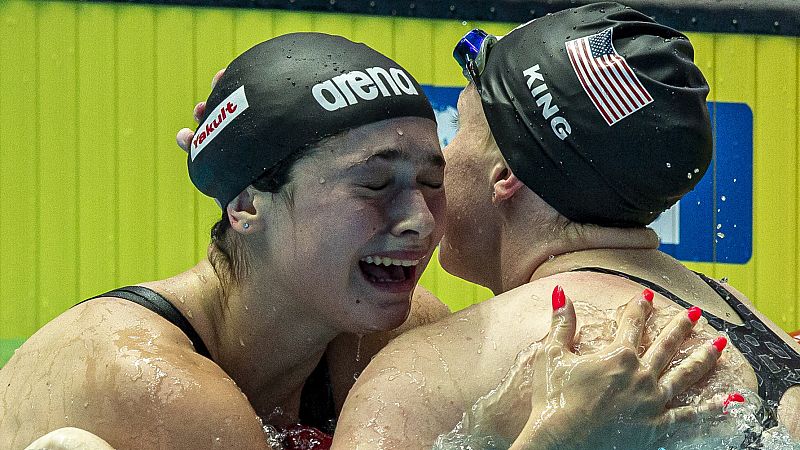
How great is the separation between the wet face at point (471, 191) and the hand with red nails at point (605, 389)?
0.67 m

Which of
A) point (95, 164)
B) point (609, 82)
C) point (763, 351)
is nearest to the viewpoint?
point (763, 351)

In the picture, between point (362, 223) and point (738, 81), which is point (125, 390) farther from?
point (738, 81)

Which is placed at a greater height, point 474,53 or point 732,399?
point 474,53

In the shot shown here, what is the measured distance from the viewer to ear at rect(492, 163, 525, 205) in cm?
271

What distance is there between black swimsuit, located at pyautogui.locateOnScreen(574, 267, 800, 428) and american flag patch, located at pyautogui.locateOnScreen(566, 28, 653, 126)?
37 centimetres

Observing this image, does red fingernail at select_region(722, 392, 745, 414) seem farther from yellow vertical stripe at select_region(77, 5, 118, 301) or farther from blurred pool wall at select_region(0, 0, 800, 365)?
yellow vertical stripe at select_region(77, 5, 118, 301)

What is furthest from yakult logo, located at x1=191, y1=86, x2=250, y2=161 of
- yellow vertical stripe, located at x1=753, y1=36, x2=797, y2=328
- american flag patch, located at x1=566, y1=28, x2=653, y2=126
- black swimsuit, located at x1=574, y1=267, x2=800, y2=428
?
yellow vertical stripe, located at x1=753, y1=36, x2=797, y2=328

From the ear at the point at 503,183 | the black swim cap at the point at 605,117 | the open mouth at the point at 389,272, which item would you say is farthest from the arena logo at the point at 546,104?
the open mouth at the point at 389,272

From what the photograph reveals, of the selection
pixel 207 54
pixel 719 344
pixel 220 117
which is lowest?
pixel 719 344

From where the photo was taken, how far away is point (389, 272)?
2.87 metres

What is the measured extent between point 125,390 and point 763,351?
1.39 m

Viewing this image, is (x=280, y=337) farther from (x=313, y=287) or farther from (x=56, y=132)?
(x=56, y=132)

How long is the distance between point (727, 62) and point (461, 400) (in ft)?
15.6

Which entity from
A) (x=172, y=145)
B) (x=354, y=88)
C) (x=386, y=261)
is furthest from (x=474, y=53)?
(x=172, y=145)
